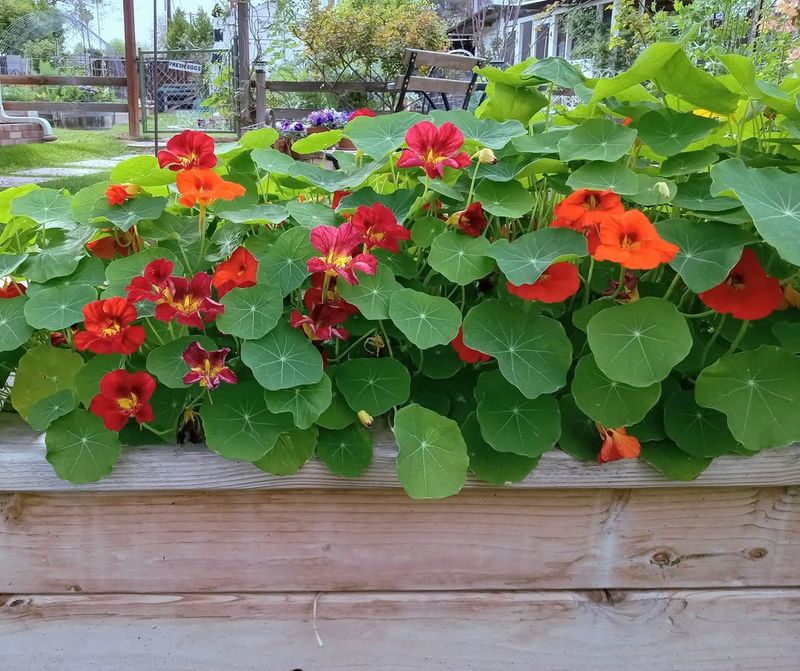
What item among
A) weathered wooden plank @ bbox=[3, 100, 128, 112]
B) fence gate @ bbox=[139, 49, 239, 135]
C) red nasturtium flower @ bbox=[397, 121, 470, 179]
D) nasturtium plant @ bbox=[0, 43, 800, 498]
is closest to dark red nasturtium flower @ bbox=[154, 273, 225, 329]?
nasturtium plant @ bbox=[0, 43, 800, 498]

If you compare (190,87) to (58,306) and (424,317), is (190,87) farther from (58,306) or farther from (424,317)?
Result: (424,317)

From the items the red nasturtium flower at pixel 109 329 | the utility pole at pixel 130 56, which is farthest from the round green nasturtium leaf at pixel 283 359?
the utility pole at pixel 130 56

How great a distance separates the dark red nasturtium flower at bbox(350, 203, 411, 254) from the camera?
26.3 inches

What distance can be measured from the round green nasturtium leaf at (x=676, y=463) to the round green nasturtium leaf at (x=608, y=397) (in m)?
0.06

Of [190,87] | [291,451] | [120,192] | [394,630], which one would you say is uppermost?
[190,87]

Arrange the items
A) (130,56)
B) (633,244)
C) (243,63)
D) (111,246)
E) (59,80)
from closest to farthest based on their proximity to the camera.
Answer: (633,244) → (111,246) → (243,63) → (59,80) → (130,56)

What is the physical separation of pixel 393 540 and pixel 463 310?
24 centimetres

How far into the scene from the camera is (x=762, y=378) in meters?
0.61

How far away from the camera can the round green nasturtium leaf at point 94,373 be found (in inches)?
26.1

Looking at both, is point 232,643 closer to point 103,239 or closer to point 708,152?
point 103,239

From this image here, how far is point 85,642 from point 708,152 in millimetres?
799

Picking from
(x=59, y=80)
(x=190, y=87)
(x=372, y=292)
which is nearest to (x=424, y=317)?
(x=372, y=292)

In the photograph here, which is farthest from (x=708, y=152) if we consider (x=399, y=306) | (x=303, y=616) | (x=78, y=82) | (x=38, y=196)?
(x=78, y=82)

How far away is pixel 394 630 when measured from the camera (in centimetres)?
71
